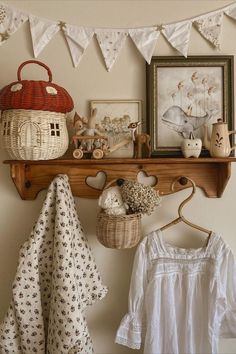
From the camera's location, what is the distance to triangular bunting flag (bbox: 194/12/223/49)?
111 cm

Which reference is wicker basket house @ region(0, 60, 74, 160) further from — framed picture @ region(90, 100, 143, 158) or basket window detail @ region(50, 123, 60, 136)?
framed picture @ region(90, 100, 143, 158)

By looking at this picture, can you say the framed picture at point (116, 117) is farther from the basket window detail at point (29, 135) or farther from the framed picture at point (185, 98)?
the basket window detail at point (29, 135)

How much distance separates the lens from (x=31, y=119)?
3.09 feet

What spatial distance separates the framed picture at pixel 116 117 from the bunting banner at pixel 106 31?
136mm

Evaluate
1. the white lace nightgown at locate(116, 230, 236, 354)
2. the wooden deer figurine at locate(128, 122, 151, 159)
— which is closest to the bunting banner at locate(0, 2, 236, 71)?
the wooden deer figurine at locate(128, 122, 151, 159)

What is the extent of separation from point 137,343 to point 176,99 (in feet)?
2.69

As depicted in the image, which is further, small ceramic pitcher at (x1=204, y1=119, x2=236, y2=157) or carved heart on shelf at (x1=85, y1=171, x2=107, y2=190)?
carved heart on shelf at (x1=85, y1=171, x2=107, y2=190)

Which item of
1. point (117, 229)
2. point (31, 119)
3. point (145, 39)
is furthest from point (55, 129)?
point (145, 39)

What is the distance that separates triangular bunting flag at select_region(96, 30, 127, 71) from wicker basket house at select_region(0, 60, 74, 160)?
0.25 m

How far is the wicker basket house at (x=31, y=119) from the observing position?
3.03 ft

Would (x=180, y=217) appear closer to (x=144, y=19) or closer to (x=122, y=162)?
(x=122, y=162)

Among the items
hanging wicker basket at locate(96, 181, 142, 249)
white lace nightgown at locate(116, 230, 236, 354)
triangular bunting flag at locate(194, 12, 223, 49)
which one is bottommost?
white lace nightgown at locate(116, 230, 236, 354)

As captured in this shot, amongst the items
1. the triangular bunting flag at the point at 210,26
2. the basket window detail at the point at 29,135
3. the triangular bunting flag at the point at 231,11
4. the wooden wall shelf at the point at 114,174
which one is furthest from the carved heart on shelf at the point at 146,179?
the triangular bunting flag at the point at 231,11

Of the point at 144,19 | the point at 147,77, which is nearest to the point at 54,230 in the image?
the point at 147,77
